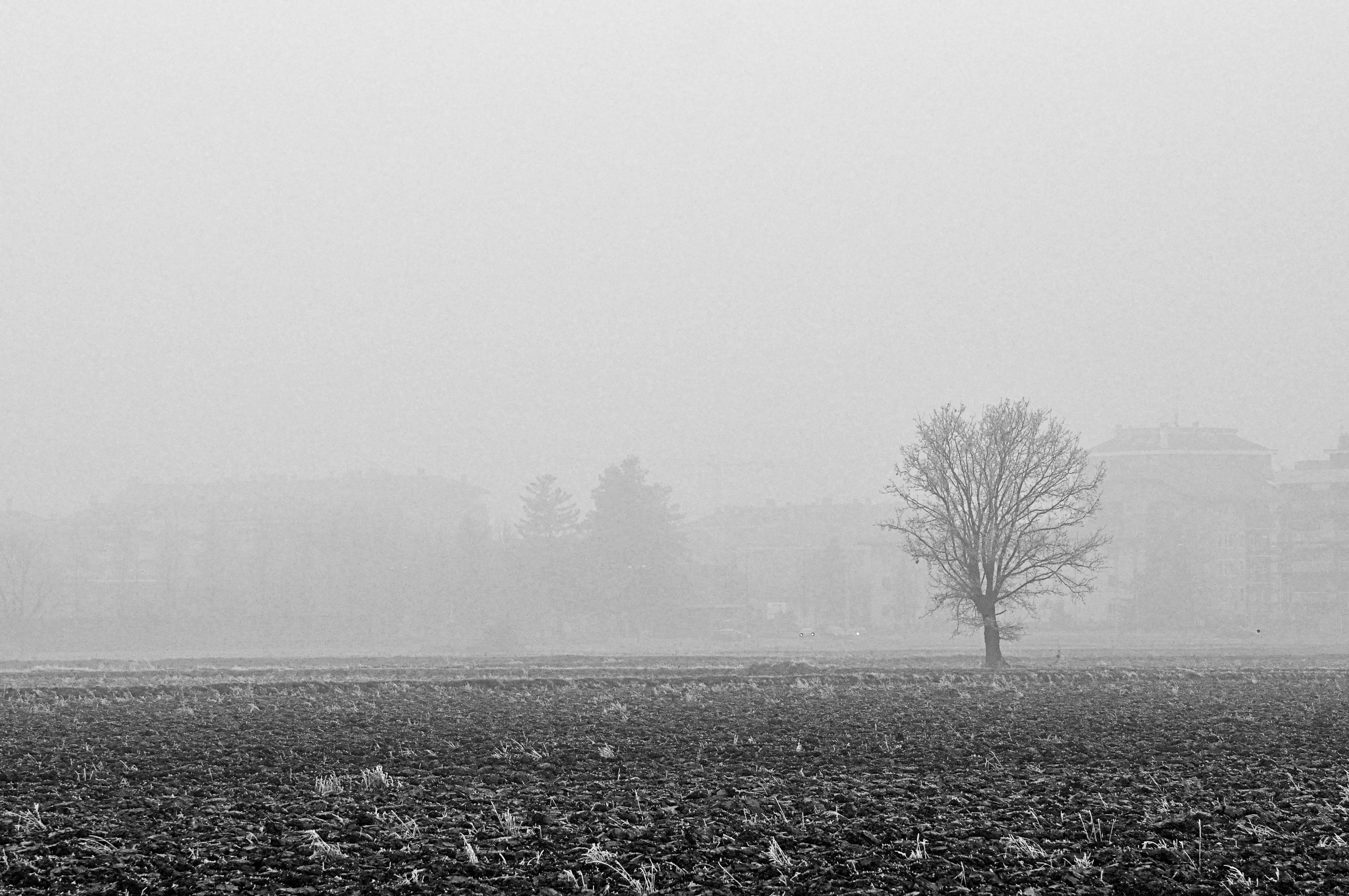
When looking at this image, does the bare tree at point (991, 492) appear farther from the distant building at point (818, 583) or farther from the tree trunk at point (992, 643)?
the distant building at point (818, 583)

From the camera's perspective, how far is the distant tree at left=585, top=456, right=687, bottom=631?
126 meters

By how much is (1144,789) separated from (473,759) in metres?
8.76

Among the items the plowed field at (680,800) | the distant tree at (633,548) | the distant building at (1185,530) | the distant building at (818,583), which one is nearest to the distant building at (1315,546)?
the distant building at (1185,530)

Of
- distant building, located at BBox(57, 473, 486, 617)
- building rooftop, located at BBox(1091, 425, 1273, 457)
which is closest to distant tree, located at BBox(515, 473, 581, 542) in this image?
distant building, located at BBox(57, 473, 486, 617)

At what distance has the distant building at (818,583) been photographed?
137 metres

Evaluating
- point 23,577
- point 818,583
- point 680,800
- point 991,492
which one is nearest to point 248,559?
point 23,577

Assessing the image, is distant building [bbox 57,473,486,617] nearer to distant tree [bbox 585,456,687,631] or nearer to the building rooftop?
distant tree [bbox 585,456,687,631]

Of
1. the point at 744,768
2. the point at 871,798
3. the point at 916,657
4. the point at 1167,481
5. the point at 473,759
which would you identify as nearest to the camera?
the point at 871,798

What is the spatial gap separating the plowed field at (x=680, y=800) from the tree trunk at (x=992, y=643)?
2163 centimetres

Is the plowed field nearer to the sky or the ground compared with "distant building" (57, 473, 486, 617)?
nearer to the ground

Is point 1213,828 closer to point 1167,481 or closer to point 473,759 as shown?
point 473,759

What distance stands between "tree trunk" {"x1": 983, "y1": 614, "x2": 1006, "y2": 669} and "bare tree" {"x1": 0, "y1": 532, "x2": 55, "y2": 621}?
102 m

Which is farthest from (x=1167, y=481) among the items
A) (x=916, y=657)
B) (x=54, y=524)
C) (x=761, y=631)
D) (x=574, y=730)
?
(x=574, y=730)

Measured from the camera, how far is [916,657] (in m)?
62.6
